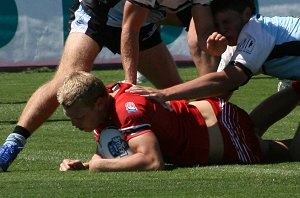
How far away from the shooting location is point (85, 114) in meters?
6.56

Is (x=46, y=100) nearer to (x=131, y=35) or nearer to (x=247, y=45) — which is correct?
(x=131, y=35)

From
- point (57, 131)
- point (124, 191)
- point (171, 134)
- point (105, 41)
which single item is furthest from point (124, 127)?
point (57, 131)

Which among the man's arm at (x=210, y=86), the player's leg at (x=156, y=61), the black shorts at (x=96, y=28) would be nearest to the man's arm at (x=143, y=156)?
the man's arm at (x=210, y=86)

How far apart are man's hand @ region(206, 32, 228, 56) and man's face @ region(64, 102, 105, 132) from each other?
A: 2.65 feet

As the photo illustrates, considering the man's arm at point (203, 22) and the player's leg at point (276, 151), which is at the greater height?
the man's arm at point (203, 22)

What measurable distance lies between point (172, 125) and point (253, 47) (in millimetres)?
664

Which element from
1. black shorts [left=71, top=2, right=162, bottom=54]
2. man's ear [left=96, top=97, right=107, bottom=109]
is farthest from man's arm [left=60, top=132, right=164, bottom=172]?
black shorts [left=71, top=2, right=162, bottom=54]

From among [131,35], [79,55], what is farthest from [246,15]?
[79,55]

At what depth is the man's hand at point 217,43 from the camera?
22.5 feet

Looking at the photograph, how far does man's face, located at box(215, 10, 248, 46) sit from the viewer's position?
709 centimetres

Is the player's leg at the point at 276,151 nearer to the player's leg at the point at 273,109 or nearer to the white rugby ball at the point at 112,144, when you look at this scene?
the player's leg at the point at 273,109

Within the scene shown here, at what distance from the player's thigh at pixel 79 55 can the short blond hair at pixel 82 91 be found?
913mm

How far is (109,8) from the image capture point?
7.78 m

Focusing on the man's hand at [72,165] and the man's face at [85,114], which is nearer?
the man's face at [85,114]
